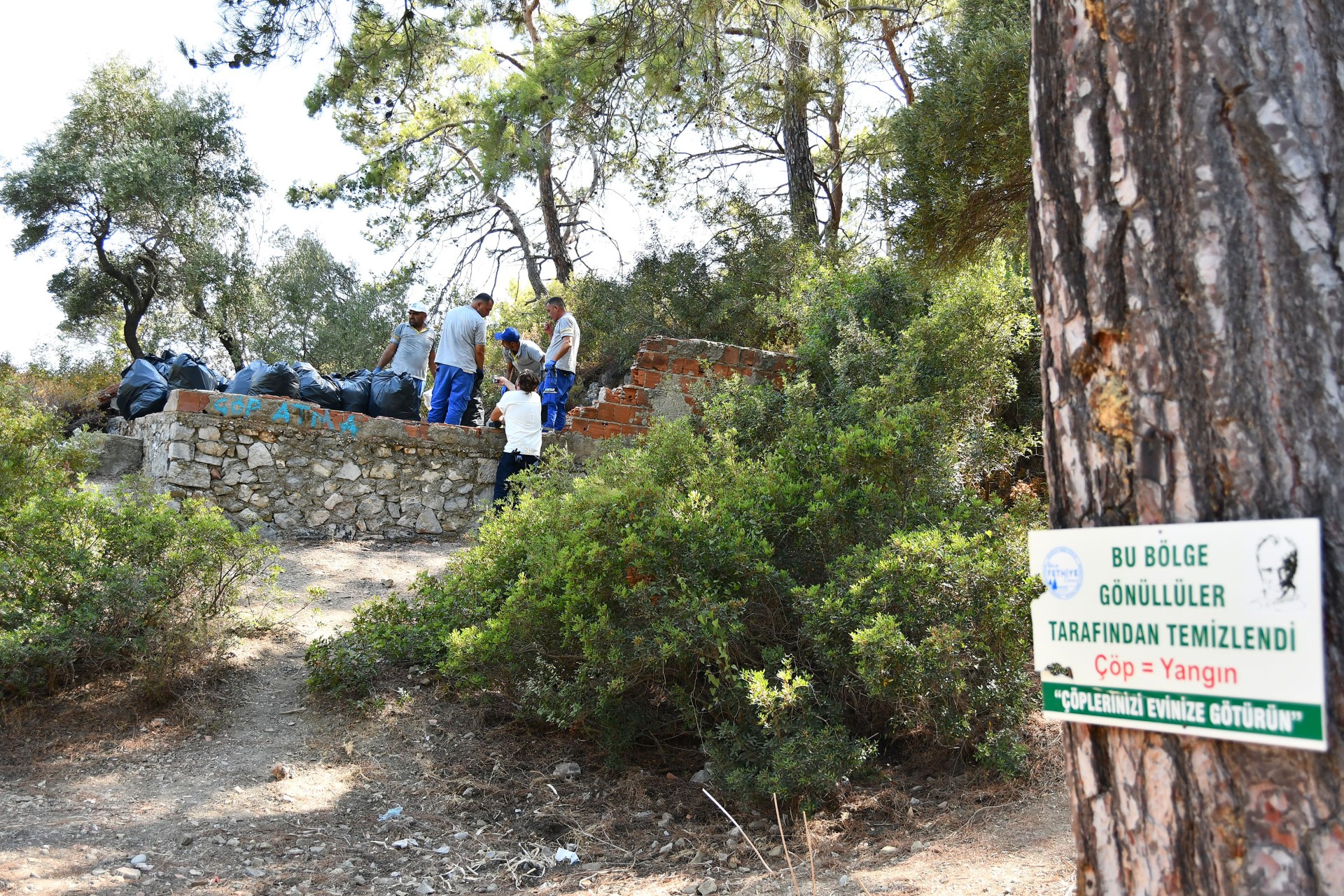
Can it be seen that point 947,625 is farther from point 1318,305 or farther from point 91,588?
point 91,588

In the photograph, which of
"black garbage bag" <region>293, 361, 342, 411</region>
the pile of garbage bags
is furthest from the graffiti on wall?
"black garbage bag" <region>293, 361, 342, 411</region>

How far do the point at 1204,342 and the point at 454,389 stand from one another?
8217 mm

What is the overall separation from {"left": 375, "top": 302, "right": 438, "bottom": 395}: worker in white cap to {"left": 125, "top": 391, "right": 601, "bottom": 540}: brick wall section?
108cm

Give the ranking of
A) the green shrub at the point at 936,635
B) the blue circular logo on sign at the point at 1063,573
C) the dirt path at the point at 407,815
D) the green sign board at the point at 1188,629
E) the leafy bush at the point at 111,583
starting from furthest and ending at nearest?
the leafy bush at the point at 111,583 → the green shrub at the point at 936,635 → the dirt path at the point at 407,815 → the blue circular logo on sign at the point at 1063,573 → the green sign board at the point at 1188,629

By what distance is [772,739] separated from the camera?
3502 millimetres

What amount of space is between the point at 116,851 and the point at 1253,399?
3.69 m

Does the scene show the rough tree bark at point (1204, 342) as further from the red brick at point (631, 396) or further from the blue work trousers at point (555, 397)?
the blue work trousers at point (555, 397)

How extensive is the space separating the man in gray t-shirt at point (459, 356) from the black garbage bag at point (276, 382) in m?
1.30

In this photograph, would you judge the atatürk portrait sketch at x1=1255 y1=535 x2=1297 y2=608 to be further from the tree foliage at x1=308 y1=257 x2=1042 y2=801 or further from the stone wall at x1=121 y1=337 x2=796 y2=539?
the stone wall at x1=121 y1=337 x2=796 y2=539

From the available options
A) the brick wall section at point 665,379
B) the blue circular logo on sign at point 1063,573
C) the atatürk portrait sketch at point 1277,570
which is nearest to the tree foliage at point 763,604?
the blue circular logo on sign at point 1063,573

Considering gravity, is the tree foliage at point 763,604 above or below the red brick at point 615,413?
below

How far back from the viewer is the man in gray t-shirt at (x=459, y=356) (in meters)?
8.91

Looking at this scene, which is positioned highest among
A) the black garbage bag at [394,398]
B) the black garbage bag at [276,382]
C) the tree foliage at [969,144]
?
→ the tree foliage at [969,144]

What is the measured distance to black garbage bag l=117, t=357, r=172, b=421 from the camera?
29.4 ft
